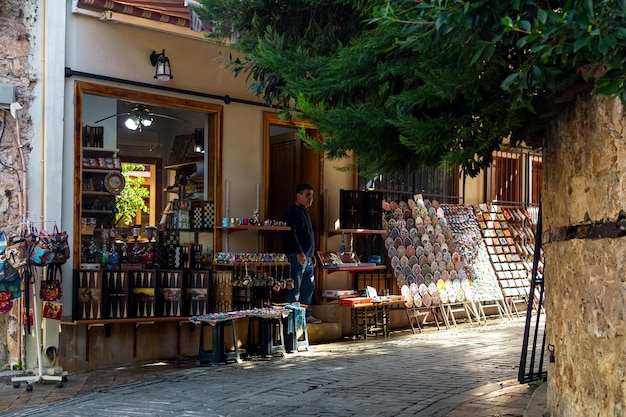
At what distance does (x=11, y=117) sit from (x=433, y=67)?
19.5 feet

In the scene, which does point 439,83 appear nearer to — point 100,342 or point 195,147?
point 100,342

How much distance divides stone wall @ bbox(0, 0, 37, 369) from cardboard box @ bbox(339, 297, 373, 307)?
4636 millimetres

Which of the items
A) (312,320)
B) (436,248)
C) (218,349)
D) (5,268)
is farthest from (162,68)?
(436,248)

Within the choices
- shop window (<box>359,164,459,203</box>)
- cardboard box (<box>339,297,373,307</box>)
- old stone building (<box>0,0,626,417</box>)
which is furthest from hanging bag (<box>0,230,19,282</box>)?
shop window (<box>359,164,459,203</box>)

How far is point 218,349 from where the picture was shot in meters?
10.3

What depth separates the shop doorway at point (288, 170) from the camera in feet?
42.1

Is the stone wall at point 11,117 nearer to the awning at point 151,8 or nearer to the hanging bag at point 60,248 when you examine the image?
the awning at point 151,8

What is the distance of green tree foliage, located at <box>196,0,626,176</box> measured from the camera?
4.16 meters

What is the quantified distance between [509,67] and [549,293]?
6.04 ft

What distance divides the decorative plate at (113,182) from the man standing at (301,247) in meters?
2.32

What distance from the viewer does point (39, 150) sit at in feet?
32.3

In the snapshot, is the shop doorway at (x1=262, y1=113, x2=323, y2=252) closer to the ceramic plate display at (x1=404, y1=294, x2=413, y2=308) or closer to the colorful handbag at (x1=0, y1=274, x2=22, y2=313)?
the ceramic plate display at (x1=404, y1=294, x2=413, y2=308)

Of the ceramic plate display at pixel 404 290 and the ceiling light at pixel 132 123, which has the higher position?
the ceiling light at pixel 132 123

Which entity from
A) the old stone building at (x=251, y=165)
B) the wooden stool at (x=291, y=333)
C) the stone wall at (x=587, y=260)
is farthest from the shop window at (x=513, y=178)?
the stone wall at (x=587, y=260)
